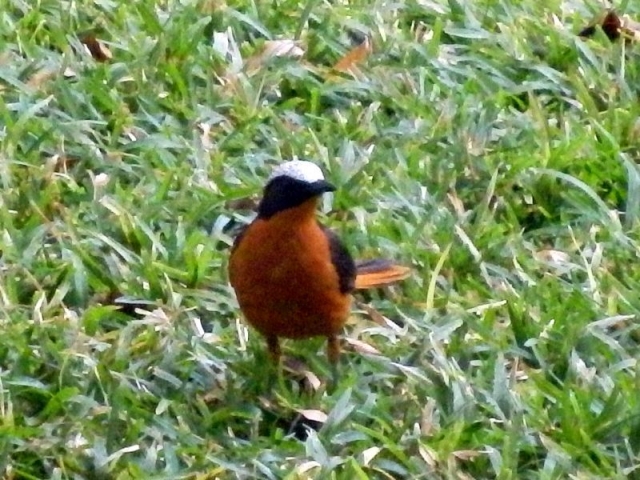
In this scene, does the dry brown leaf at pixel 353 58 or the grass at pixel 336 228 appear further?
the dry brown leaf at pixel 353 58

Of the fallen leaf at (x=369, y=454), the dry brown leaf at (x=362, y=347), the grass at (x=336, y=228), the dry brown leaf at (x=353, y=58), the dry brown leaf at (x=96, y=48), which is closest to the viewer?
the fallen leaf at (x=369, y=454)

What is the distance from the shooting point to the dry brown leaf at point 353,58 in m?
6.84

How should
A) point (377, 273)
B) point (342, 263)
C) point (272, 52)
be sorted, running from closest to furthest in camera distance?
point (342, 263)
point (377, 273)
point (272, 52)

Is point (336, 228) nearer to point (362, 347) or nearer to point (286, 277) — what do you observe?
point (362, 347)

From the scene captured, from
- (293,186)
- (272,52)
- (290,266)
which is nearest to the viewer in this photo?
(293,186)

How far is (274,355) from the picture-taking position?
5.05m

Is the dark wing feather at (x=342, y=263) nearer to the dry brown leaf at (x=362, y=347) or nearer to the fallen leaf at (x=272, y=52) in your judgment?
the dry brown leaf at (x=362, y=347)

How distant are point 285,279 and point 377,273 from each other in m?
0.60

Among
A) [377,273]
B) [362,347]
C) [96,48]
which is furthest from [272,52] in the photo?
[362,347]

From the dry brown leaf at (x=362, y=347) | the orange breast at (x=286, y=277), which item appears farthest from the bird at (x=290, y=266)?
the dry brown leaf at (x=362, y=347)

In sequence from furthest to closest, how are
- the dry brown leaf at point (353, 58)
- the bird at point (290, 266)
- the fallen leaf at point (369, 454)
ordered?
the dry brown leaf at point (353, 58) → the bird at point (290, 266) → the fallen leaf at point (369, 454)

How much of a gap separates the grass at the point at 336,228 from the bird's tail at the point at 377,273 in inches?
3.2

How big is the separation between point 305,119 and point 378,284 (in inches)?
52.9

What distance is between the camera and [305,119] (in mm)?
6488
